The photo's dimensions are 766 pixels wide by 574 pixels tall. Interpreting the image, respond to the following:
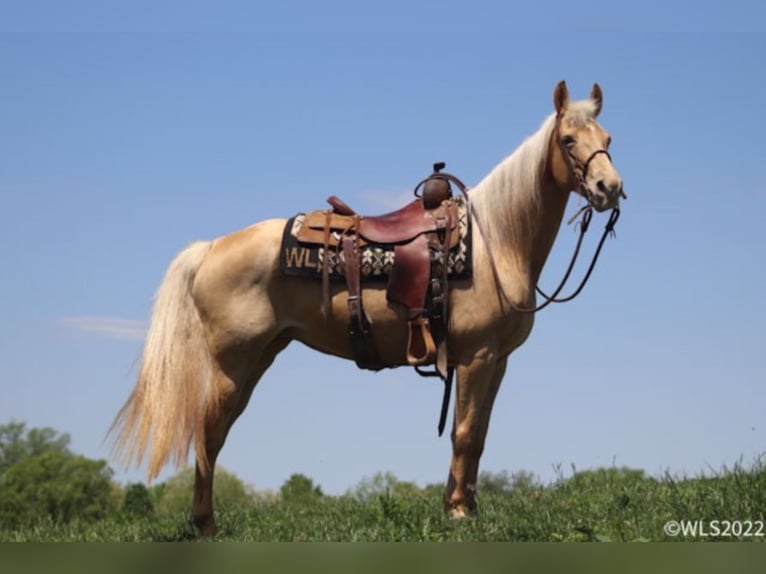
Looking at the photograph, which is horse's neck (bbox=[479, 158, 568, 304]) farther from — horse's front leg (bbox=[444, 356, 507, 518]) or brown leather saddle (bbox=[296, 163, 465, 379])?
horse's front leg (bbox=[444, 356, 507, 518])

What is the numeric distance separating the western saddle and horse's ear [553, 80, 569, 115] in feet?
3.55

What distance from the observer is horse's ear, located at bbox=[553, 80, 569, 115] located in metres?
7.54

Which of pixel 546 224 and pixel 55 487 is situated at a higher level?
pixel 546 224

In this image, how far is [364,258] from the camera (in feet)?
25.0

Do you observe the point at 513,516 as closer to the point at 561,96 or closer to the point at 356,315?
the point at 356,315

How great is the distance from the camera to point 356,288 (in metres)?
7.54

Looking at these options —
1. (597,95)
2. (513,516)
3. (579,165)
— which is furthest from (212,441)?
(597,95)

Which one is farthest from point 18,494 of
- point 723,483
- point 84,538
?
point 723,483

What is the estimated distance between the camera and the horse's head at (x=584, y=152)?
23.3 ft

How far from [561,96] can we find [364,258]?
2.13m

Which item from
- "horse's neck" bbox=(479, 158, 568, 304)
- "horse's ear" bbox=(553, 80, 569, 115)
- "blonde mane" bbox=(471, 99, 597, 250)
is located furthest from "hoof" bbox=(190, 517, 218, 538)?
"horse's ear" bbox=(553, 80, 569, 115)

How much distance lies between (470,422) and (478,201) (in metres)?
1.94

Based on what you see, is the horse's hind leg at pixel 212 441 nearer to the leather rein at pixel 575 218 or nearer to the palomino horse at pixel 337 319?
the palomino horse at pixel 337 319

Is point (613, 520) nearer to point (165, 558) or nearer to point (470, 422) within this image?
point (470, 422)
